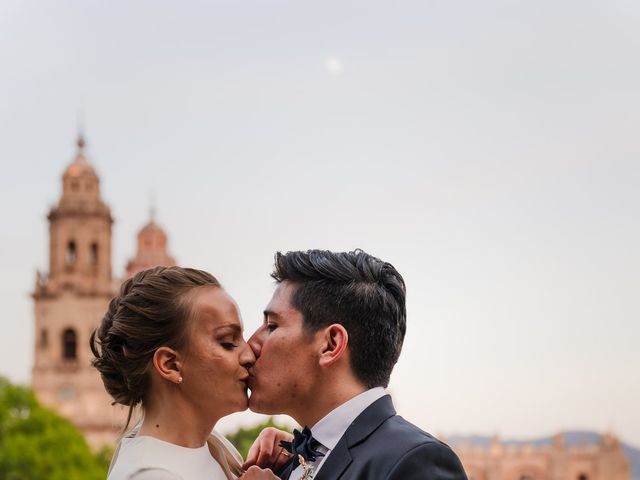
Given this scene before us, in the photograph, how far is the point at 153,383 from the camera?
19.7ft

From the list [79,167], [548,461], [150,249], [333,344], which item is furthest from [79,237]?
[333,344]

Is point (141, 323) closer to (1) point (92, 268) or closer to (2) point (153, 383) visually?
(2) point (153, 383)

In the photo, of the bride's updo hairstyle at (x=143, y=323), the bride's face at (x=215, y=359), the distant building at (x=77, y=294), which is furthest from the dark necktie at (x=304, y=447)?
the distant building at (x=77, y=294)

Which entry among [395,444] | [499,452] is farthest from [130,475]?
[499,452]

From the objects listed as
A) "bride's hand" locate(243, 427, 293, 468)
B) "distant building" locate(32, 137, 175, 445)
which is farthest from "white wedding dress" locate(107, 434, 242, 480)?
"distant building" locate(32, 137, 175, 445)

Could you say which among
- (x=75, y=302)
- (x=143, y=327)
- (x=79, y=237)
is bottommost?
(x=75, y=302)

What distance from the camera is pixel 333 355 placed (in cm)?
563

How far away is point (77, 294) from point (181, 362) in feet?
253

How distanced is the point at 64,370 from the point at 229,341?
76.6m

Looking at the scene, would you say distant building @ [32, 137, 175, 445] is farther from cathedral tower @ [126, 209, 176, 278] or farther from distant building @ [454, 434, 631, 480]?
distant building @ [454, 434, 631, 480]

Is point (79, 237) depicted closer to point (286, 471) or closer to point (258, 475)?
point (286, 471)

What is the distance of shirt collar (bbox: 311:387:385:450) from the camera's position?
5.62m

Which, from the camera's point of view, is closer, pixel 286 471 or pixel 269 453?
pixel 286 471

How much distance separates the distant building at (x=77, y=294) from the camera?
80.2 m
